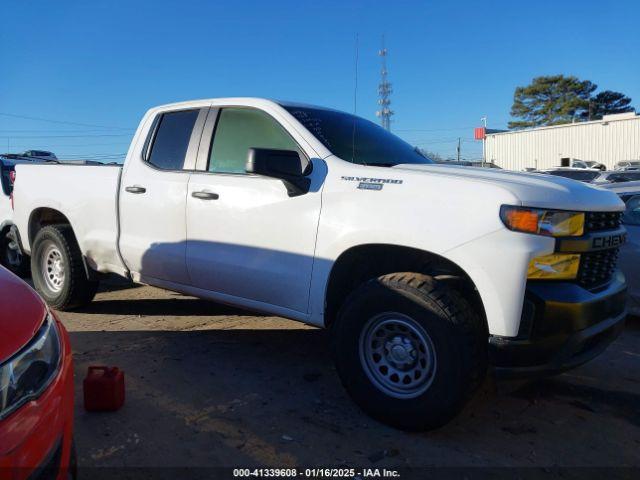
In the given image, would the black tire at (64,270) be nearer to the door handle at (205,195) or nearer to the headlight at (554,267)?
the door handle at (205,195)

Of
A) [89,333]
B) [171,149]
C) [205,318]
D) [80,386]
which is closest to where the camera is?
[80,386]

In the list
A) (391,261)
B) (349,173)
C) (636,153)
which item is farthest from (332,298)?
(636,153)

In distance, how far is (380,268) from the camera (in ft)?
11.3

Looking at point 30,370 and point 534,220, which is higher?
point 534,220

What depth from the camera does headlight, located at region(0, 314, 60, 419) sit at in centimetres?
162

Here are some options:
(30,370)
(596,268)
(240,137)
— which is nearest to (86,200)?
(240,137)

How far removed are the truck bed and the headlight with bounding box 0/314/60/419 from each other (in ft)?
9.17

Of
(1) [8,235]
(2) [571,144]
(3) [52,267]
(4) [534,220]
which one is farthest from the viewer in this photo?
(2) [571,144]

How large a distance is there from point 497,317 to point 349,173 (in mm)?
1190

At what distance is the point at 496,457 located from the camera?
283 centimetres

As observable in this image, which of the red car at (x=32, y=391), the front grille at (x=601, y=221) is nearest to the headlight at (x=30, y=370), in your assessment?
the red car at (x=32, y=391)

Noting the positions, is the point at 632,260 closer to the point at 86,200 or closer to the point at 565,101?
the point at 86,200

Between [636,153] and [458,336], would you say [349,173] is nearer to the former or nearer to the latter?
[458,336]

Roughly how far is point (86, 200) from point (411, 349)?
130 inches
